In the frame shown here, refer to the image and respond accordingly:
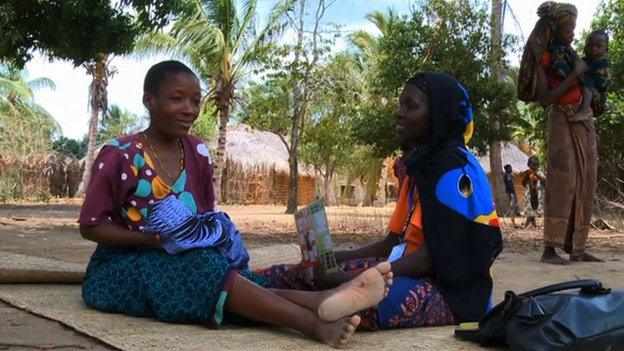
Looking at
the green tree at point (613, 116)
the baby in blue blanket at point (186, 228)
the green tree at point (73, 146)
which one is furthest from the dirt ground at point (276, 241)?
the green tree at point (73, 146)

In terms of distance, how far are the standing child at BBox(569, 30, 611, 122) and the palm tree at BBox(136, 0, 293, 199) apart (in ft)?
42.9

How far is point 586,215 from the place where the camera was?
4914mm

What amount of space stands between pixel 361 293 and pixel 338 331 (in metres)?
0.17

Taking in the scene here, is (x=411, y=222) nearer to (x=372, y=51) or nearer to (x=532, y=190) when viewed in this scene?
(x=532, y=190)

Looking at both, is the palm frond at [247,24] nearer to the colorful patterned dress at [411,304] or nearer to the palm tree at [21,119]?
the palm tree at [21,119]

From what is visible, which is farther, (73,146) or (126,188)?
(73,146)

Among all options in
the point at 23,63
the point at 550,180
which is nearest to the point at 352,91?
the point at 23,63

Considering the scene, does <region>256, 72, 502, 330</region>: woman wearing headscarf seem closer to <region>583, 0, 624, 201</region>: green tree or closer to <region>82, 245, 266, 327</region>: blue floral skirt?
<region>82, 245, 266, 327</region>: blue floral skirt

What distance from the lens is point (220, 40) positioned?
17781 mm

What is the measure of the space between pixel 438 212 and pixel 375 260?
0.49m

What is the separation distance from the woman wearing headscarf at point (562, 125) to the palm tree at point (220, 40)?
13054 millimetres

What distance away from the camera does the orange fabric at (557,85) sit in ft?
15.9

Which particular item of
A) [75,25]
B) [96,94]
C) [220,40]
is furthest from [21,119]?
[75,25]

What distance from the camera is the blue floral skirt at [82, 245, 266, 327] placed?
2471 mm
